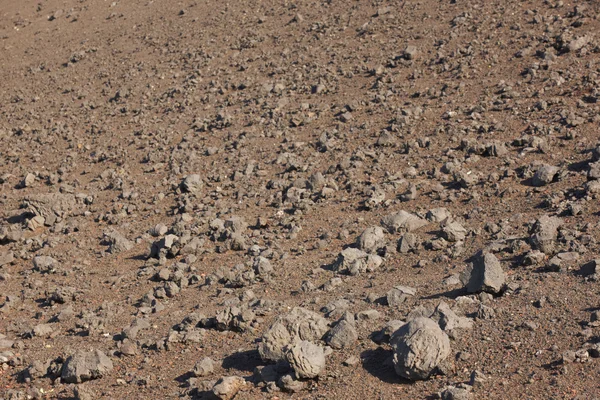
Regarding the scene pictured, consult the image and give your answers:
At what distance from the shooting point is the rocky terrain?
4.68 m

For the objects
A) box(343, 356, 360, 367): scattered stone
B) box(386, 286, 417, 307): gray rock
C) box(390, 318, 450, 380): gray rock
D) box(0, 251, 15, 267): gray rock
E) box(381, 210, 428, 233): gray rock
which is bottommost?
box(0, 251, 15, 267): gray rock

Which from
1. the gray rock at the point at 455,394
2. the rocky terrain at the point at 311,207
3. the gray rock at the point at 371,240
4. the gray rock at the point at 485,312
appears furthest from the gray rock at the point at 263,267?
the gray rock at the point at 455,394

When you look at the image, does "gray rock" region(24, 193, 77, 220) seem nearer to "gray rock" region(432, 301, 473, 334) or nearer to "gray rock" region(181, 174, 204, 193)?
"gray rock" region(181, 174, 204, 193)

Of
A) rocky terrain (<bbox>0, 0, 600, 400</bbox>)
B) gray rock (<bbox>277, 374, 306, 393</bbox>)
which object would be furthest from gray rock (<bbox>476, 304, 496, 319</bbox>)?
gray rock (<bbox>277, 374, 306, 393</bbox>)

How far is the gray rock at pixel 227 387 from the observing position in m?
4.52

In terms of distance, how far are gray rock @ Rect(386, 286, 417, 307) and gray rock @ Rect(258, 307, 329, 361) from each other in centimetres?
55

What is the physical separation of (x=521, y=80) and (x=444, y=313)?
525 cm

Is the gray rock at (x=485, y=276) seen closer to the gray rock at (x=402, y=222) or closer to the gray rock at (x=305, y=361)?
the gray rock at (x=305, y=361)

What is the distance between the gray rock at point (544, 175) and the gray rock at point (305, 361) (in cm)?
348

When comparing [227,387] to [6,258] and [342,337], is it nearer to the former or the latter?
[342,337]

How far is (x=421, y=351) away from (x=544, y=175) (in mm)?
3371

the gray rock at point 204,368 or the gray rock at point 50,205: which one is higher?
the gray rock at point 204,368

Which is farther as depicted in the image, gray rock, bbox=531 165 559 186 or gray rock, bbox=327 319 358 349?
gray rock, bbox=531 165 559 186

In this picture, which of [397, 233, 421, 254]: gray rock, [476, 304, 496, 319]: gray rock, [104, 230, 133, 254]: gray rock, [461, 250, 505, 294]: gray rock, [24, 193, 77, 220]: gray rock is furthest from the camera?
[24, 193, 77, 220]: gray rock
